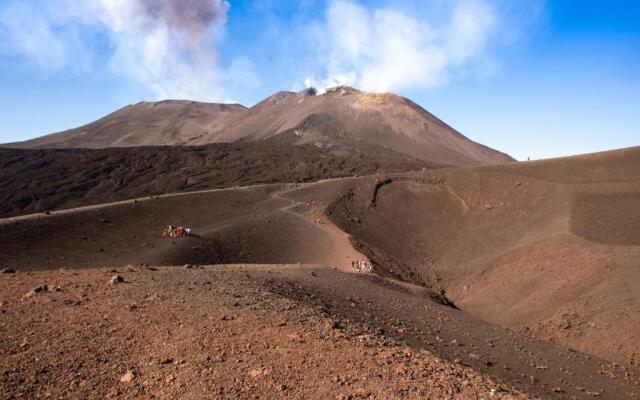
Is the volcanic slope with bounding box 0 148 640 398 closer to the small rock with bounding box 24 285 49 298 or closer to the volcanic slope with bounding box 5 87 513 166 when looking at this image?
the small rock with bounding box 24 285 49 298

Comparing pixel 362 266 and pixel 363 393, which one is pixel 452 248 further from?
pixel 363 393

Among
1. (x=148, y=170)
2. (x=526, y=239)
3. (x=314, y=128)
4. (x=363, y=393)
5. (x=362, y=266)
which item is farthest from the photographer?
(x=314, y=128)

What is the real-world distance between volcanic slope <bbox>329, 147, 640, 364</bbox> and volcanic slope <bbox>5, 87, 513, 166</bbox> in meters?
49.4

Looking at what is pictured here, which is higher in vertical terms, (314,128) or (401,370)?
(314,128)

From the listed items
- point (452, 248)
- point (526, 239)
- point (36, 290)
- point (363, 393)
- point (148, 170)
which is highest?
point (148, 170)

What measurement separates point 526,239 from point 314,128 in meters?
72.2

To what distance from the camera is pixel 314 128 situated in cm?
9225

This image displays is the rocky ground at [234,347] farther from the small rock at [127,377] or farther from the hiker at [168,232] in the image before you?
the hiker at [168,232]

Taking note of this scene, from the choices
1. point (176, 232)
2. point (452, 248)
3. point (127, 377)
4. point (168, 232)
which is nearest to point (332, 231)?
point (452, 248)

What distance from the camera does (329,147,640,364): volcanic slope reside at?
1493cm

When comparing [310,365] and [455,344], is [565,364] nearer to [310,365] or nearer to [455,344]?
[455,344]

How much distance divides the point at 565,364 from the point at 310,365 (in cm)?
747

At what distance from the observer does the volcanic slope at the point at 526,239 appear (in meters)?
14.9

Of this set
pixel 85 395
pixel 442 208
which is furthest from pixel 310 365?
pixel 442 208
